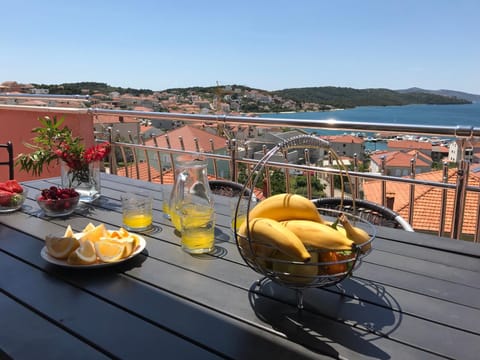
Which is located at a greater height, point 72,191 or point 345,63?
point 345,63

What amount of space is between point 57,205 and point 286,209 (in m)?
1.13

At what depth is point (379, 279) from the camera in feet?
3.40

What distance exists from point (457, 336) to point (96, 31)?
34.8ft

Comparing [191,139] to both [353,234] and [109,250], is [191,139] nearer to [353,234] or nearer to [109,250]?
[109,250]

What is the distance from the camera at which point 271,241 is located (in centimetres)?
76

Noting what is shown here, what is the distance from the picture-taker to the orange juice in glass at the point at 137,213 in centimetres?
143

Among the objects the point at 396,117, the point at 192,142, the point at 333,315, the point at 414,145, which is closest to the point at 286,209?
the point at 333,315

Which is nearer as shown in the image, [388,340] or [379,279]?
[388,340]

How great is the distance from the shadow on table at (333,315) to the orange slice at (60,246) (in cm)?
56

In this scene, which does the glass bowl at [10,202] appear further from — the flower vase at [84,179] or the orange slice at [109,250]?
the orange slice at [109,250]

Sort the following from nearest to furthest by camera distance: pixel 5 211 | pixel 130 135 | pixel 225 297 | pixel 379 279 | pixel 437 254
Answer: pixel 225 297 → pixel 379 279 → pixel 437 254 → pixel 5 211 → pixel 130 135

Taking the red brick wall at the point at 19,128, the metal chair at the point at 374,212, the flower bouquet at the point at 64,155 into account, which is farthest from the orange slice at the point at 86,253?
the red brick wall at the point at 19,128

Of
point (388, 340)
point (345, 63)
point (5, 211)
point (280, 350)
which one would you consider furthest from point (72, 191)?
point (345, 63)

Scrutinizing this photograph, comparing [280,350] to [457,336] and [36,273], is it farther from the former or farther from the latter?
[36,273]
